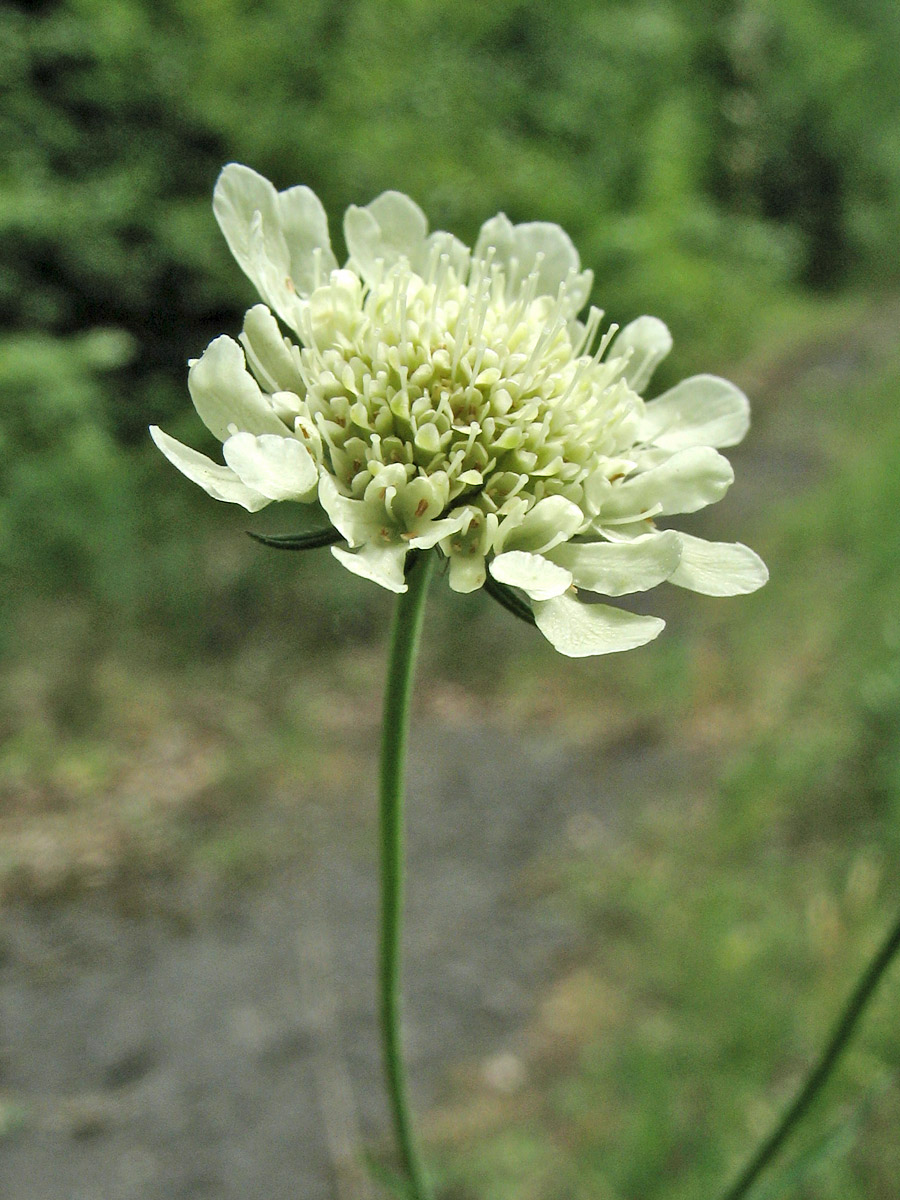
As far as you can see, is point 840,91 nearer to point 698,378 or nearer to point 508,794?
point 508,794

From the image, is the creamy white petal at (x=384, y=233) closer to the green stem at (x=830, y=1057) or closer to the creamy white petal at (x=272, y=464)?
the creamy white petal at (x=272, y=464)

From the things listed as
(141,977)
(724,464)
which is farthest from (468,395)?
(141,977)

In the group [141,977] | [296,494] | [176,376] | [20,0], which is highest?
[296,494]

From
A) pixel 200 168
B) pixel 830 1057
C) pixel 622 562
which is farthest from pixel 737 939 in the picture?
pixel 200 168

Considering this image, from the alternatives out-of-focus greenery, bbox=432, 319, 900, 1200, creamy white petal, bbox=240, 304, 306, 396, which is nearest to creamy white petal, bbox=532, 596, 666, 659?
creamy white petal, bbox=240, 304, 306, 396

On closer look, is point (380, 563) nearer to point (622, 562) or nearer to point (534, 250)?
point (622, 562)

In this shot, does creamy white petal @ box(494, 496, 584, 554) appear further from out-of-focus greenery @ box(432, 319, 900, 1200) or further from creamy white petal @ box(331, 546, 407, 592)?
out-of-focus greenery @ box(432, 319, 900, 1200)
